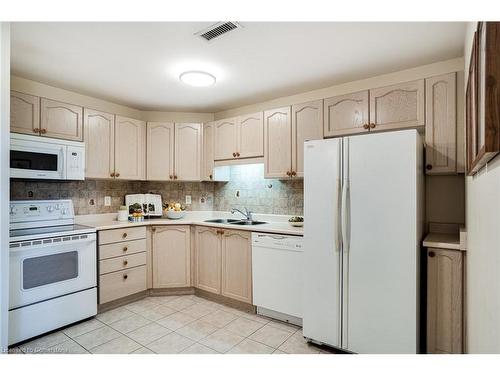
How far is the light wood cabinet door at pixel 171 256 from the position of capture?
320 cm

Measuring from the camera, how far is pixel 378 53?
A: 2150mm

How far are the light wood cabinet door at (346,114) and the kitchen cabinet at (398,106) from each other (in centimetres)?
7

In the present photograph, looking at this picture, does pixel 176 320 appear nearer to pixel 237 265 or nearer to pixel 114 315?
pixel 114 315

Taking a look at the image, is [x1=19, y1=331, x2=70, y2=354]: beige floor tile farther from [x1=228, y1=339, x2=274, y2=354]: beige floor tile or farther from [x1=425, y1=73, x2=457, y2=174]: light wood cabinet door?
[x1=425, y1=73, x2=457, y2=174]: light wood cabinet door

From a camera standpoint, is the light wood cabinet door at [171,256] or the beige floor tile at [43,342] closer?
the beige floor tile at [43,342]

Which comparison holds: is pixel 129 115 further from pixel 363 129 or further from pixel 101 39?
pixel 363 129

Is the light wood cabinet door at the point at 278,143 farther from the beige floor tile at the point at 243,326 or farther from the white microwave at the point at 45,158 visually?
the white microwave at the point at 45,158

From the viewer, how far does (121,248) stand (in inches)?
114

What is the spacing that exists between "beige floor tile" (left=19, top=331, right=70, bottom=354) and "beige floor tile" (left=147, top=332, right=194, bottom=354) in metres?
0.77

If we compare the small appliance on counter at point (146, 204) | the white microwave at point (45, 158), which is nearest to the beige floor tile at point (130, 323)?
the small appliance on counter at point (146, 204)

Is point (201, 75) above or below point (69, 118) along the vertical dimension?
above

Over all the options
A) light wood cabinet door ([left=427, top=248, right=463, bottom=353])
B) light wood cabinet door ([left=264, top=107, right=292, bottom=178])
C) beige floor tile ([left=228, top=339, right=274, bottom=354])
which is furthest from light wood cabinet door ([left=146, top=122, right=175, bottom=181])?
light wood cabinet door ([left=427, top=248, right=463, bottom=353])
